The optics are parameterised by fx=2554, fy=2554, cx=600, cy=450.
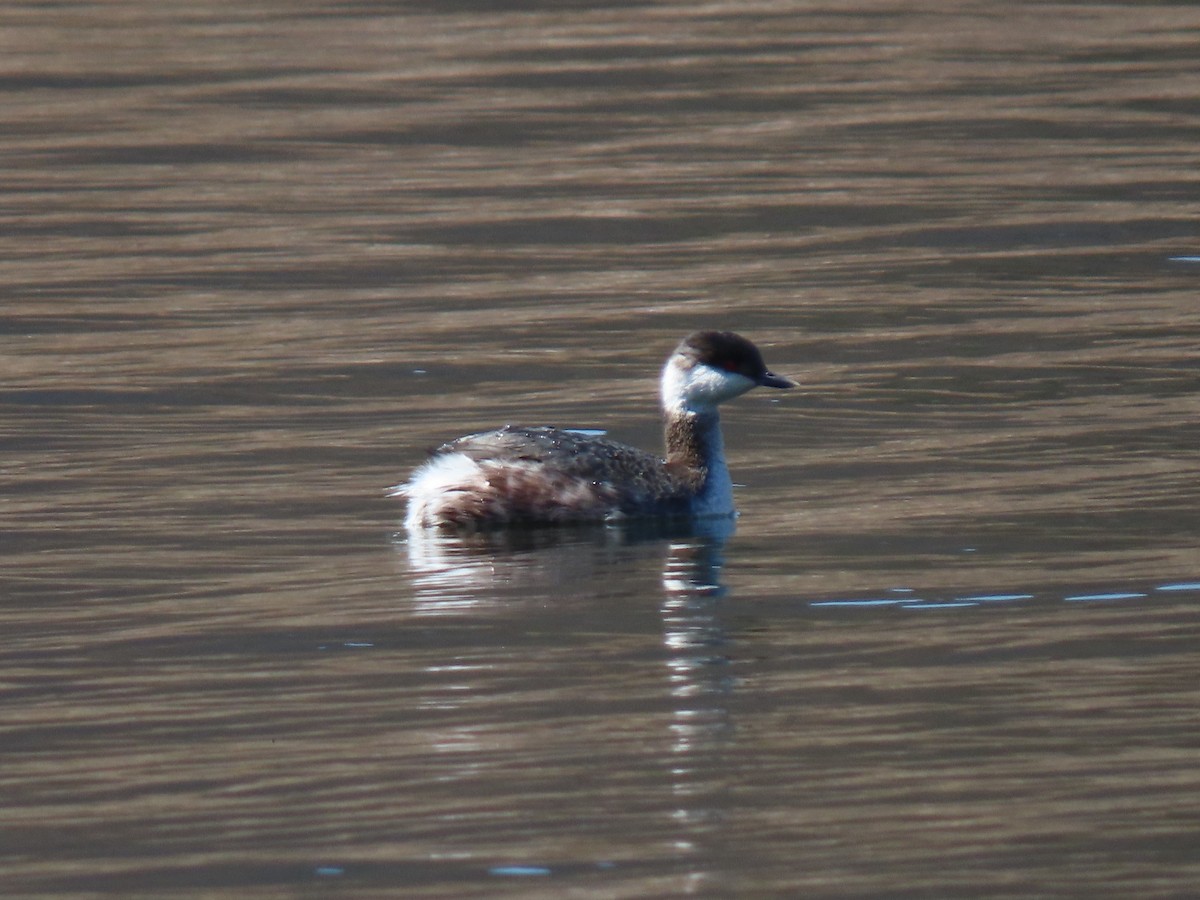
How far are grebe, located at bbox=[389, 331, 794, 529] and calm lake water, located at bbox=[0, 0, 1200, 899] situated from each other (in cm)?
19

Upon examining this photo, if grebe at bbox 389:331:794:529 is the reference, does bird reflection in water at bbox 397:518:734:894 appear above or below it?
below

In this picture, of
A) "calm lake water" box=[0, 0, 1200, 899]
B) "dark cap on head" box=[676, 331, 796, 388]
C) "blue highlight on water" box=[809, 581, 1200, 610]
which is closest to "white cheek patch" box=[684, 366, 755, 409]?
"dark cap on head" box=[676, 331, 796, 388]

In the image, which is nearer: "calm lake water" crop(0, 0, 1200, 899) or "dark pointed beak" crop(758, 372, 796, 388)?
"calm lake water" crop(0, 0, 1200, 899)

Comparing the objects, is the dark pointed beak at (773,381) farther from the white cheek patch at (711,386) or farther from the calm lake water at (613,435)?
the calm lake water at (613,435)

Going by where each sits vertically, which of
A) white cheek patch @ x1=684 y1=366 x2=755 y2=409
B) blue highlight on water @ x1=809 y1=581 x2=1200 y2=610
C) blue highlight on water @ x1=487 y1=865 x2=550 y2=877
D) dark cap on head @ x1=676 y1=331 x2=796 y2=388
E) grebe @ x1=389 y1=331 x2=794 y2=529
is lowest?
blue highlight on water @ x1=487 y1=865 x2=550 y2=877

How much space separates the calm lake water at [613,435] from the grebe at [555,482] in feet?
0.62

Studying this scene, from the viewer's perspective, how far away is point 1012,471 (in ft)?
35.0

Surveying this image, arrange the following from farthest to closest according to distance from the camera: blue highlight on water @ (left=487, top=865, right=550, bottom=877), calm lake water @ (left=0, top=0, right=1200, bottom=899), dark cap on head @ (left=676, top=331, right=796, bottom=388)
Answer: dark cap on head @ (left=676, top=331, right=796, bottom=388)
calm lake water @ (left=0, top=0, right=1200, bottom=899)
blue highlight on water @ (left=487, top=865, right=550, bottom=877)

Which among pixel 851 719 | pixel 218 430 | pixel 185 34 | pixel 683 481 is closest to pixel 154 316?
pixel 218 430

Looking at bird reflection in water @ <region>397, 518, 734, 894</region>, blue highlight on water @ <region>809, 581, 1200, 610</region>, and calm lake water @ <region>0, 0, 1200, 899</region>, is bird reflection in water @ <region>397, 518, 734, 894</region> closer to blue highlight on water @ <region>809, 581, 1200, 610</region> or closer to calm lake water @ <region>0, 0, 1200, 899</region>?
calm lake water @ <region>0, 0, 1200, 899</region>

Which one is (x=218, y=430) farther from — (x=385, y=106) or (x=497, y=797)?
(x=385, y=106)

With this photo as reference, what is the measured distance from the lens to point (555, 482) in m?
10.2

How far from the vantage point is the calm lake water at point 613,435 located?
6297 millimetres

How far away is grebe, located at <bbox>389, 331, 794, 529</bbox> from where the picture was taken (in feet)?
33.2
